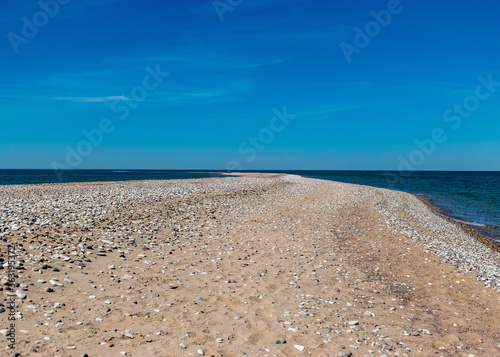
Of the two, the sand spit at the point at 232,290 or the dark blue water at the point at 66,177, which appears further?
the dark blue water at the point at 66,177

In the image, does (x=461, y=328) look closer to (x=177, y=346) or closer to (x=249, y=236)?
(x=177, y=346)

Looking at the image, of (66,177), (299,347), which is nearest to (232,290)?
(299,347)

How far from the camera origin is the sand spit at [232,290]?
5883 mm

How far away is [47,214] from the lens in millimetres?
14242

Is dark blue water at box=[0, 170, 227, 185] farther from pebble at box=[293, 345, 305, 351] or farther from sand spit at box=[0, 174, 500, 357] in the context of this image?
pebble at box=[293, 345, 305, 351]

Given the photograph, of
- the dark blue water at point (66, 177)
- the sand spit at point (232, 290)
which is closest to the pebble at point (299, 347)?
the sand spit at point (232, 290)

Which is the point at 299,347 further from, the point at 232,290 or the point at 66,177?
the point at 66,177

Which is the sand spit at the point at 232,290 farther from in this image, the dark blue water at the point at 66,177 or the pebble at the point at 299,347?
the dark blue water at the point at 66,177

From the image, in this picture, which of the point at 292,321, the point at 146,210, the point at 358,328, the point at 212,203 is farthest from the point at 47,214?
the point at 358,328

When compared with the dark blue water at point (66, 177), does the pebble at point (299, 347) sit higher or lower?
lower

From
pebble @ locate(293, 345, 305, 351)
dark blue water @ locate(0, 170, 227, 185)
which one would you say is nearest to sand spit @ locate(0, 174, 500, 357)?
pebble @ locate(293, 345, 305, 351)

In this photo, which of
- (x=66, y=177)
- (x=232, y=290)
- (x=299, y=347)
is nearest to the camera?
(x=299, y=347)

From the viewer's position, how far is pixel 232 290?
828 centimetres

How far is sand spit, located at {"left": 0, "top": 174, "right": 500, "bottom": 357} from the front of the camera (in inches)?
232
